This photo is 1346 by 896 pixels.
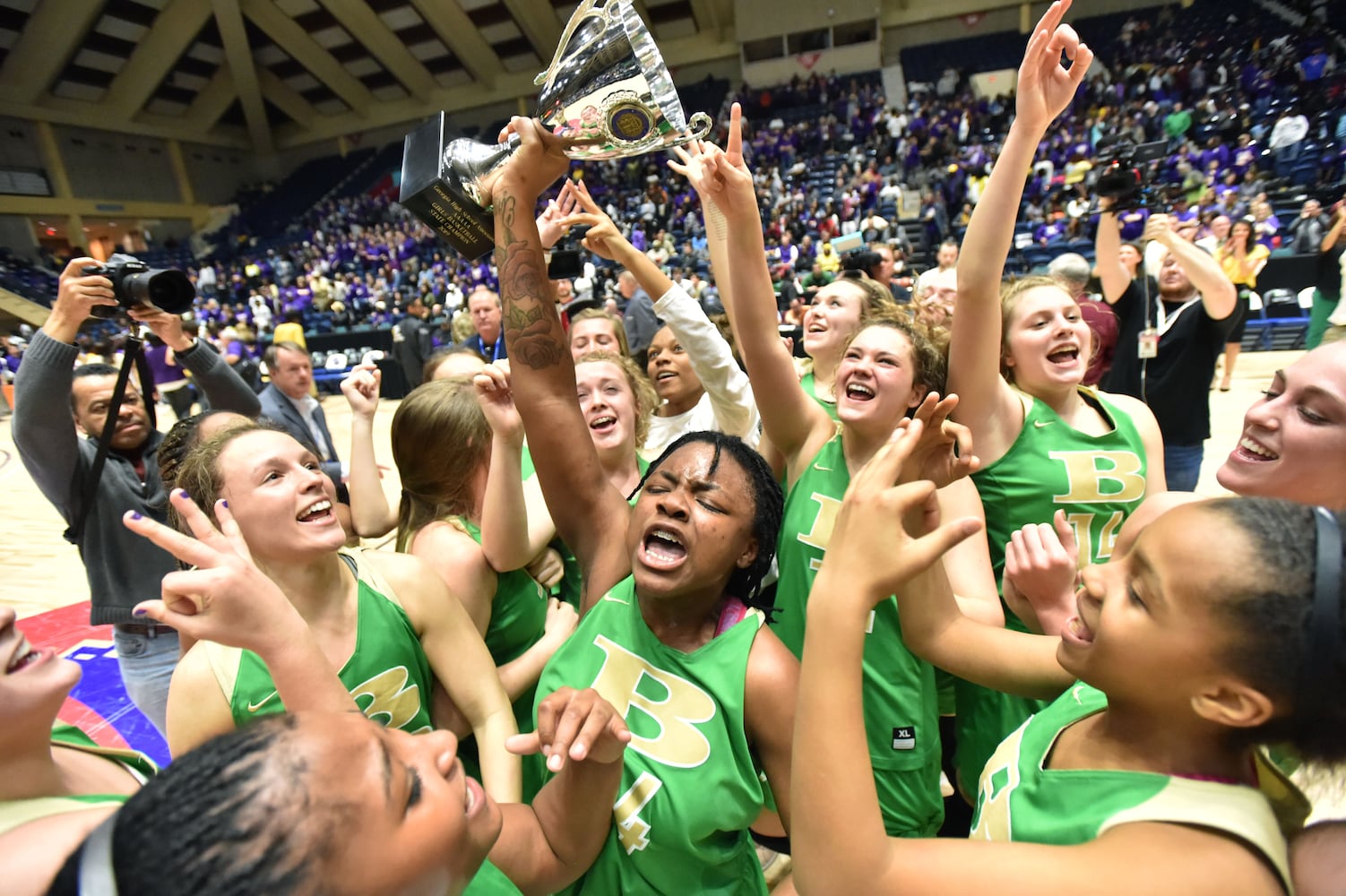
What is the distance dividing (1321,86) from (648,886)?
63.0 ft

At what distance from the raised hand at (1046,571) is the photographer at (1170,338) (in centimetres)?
236

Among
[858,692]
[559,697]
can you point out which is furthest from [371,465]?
[858,692]

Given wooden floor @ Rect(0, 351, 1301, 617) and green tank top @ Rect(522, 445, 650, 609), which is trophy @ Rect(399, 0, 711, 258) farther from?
wooden floor @ Rect(0, 351, 1301, 617)

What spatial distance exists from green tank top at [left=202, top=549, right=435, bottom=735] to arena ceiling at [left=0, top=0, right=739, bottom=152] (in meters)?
23.3

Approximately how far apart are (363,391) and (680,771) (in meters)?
1.86

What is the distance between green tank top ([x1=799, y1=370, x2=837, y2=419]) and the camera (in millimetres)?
2529

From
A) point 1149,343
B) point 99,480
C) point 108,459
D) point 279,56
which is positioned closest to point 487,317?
point 108,459

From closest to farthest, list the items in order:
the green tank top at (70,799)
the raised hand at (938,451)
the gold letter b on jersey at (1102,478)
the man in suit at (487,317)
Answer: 1. the green tank top at (70,799)
2. the raised hand at (938,451)
3. the gold letter b on jersey at (1102,478)
4. the man in suit at (487,317)

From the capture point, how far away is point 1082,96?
17094 millimetres

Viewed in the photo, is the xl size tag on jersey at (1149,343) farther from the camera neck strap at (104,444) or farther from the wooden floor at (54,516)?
the camera neck strap at (104,444)

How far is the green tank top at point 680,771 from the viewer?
4.14ft

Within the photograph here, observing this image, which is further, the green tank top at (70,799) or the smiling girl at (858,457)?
the smiling girl at (858,457)

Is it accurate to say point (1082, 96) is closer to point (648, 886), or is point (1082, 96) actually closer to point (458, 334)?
point (458, 334)

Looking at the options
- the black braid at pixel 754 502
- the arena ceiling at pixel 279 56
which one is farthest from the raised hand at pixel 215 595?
the arena ceiling at pixel 279 56
